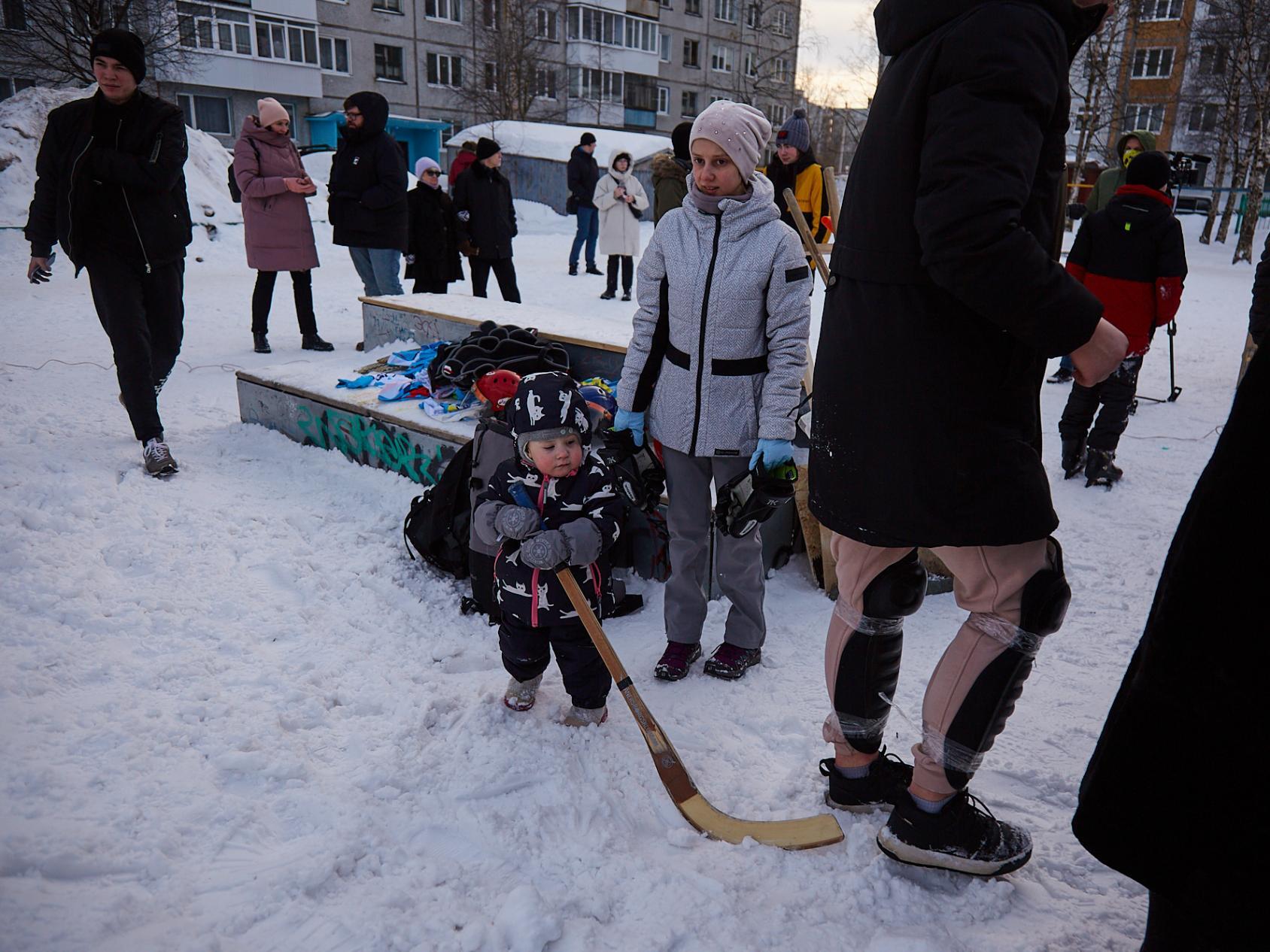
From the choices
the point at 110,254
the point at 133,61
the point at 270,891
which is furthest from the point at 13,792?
the point at 133,61

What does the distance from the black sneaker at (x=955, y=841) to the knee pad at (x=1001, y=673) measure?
0.09 metres

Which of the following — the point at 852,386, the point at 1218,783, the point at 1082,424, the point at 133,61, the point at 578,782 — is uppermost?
the point at 133,61

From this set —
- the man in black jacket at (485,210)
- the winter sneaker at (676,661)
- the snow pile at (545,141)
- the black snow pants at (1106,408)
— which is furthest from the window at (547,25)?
the winter sneaker at (676,661)

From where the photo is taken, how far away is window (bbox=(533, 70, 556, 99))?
34688 millimetres

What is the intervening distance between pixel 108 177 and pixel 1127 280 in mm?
5420

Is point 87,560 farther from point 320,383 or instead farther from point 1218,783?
point 1218,783

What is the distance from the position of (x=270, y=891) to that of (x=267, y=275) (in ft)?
20.9

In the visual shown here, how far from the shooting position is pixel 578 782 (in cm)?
242

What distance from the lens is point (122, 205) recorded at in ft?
14.2

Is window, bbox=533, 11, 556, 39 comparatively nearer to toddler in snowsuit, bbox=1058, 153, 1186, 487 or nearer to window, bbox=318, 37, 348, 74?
window, bbox=318, 37, 348, 74

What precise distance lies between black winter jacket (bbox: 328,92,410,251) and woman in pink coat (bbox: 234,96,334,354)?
257 mm

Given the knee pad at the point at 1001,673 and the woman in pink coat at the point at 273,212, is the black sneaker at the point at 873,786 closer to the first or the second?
the knee pad at the point at 1001,673

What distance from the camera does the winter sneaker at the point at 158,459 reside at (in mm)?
4430

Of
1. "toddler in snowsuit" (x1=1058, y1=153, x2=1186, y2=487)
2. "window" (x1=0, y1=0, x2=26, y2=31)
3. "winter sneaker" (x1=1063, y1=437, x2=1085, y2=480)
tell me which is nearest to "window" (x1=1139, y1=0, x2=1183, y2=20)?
"toddler in snowsuit" (x1=1058, y1=153, x2=1186, y2=487)
